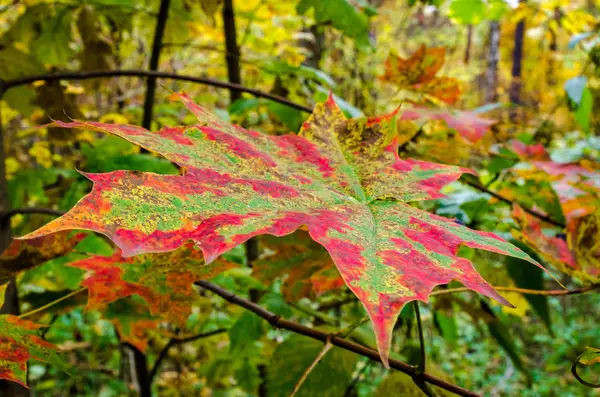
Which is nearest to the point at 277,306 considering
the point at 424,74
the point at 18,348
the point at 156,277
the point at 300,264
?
the point at 300,264

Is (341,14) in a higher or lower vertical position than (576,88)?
higher

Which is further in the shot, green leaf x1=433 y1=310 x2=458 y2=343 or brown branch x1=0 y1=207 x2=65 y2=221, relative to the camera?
green leaf x1=433 y1=310 x2=458 y2=343

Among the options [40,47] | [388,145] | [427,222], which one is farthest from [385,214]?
[40,47]

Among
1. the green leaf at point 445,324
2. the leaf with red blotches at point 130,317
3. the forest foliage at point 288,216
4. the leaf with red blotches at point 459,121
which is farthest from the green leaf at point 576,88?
the leaf with red blotches at point 130,317

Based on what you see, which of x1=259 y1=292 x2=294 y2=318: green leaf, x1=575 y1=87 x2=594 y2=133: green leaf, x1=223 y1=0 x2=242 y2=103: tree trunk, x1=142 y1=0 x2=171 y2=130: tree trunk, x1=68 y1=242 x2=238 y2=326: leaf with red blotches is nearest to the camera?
x1=68 y1=242 x2=238 y2=326: leaf with red blotches

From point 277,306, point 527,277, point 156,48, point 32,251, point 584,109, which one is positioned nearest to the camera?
point 32,251

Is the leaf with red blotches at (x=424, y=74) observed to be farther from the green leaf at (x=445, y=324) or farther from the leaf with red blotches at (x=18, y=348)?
the leaf with red blotches at (x=18, y=348)

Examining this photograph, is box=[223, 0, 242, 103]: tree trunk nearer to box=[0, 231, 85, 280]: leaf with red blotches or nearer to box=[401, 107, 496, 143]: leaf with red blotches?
box=[401, 107, 496, 143]: leaf with red blotches

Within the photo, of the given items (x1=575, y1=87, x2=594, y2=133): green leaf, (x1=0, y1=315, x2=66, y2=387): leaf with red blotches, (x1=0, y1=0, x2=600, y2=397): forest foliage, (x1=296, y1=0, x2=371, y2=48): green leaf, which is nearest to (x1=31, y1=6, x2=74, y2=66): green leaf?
(x1=0, y1=0, x2=600, y2=397): forest foliage

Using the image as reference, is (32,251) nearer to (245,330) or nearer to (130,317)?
Result: (130,317)
